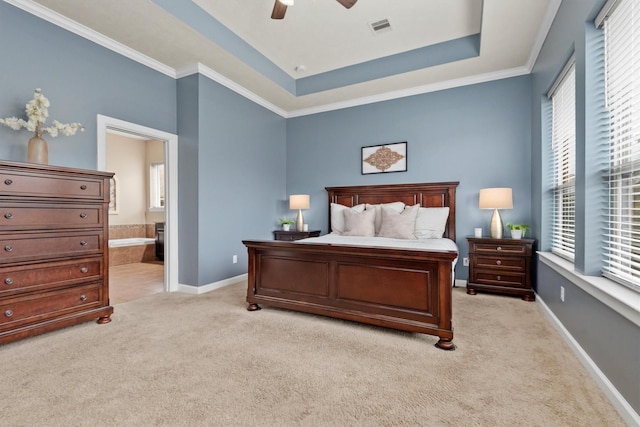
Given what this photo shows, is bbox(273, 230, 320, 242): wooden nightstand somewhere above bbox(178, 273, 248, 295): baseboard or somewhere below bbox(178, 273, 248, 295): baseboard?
above

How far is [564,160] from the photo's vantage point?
9.70 feet

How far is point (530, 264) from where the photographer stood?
11.4 feet

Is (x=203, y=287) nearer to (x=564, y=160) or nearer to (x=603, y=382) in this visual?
(x=603, y=382)

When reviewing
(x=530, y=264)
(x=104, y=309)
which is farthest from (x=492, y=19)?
(x=104, y=309)

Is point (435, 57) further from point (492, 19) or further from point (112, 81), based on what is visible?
point (112, 81)

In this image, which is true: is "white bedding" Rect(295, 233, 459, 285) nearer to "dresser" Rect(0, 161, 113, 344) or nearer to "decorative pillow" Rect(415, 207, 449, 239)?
"decorative pillow" Rect(415, 207, 449, 239)

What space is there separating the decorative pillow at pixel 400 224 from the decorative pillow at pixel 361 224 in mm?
155

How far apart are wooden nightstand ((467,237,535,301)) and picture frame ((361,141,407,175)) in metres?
1.57

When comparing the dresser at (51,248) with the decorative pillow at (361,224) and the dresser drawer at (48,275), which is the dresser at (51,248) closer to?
the dresser drawer at (48,275)

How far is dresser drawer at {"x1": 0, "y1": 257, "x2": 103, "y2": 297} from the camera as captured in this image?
2227 mm

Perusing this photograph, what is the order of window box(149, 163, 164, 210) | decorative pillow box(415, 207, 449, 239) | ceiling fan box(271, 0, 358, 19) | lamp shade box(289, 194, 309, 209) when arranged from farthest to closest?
1. window box(149, 163, 164, 210)
2. lamp shade box(289, 194, 309, 209)
3. decorative pillow box(415, 207, 449, 239)
4. ceiling fan box(271, 0, 358, 19)

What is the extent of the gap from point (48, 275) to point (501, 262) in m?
4.53

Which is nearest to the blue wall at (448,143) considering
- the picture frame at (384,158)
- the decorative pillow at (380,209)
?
the picture frame at (384,158)

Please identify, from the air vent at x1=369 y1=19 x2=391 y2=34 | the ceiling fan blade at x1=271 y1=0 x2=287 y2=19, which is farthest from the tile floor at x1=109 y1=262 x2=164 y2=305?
the air vent at x1=369 y1=19 x2=391 y2=34
